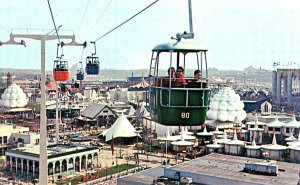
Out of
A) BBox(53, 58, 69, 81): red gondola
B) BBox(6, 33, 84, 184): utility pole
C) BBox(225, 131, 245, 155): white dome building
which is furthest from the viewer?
BBox(225, 131, 245, 155): white dome building

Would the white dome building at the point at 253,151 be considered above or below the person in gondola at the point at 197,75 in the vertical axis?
below

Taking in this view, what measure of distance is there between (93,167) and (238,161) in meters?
12.0

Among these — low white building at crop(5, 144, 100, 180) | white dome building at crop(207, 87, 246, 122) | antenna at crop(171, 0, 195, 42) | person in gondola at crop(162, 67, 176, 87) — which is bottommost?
low white building at crop(5, 144, 100, 180)

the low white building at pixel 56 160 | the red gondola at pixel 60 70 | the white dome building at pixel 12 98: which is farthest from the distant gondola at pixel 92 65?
the white dome building at pixel 12 98

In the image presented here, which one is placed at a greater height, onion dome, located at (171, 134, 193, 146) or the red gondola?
the red gondola

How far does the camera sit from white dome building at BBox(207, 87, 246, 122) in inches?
1815

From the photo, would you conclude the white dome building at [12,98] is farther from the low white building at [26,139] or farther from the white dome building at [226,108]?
the white dome building at [226,108]

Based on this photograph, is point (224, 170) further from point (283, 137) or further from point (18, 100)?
point (18, 100)

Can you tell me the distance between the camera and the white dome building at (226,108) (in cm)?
4609

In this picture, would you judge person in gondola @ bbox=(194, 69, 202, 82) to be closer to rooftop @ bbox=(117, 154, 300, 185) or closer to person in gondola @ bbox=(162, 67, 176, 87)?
person in gondola @ bbox=(162, 67, 176, 87)

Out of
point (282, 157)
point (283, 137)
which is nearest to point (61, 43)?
point (282, 157)

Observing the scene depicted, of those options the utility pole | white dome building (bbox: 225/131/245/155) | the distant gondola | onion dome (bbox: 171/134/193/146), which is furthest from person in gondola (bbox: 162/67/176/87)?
onion dome (bbox: 171/134/193/146)

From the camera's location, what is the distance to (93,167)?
33.6 meters

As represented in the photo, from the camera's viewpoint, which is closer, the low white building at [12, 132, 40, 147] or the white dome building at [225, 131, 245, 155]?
the white dome building at [225, 131, 245, 155]
